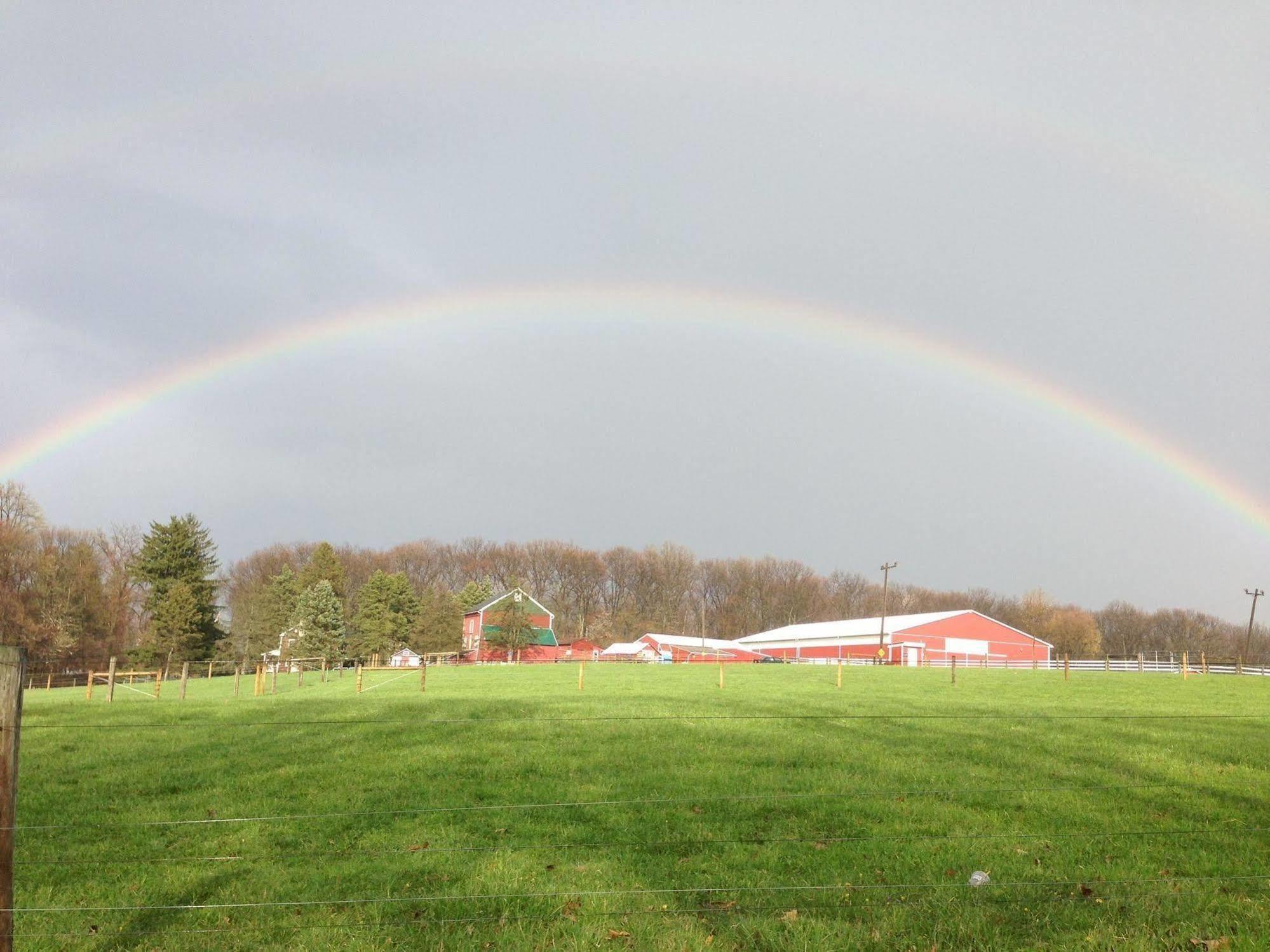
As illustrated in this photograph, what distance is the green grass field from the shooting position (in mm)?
6945

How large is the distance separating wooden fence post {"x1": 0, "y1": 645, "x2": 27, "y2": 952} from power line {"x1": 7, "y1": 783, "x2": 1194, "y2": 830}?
517 centimetres

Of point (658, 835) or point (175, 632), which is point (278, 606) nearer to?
point (175, 632)

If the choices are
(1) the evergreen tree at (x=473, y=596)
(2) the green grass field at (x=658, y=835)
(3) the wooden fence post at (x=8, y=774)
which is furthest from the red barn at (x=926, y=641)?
(3) the wooden fence post at (x=8, y=774)

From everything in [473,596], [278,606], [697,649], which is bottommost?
[697,649]

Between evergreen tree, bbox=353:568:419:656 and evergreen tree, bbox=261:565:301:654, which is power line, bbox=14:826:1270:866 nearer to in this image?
evergreen tree, bbox=353:568:419:656

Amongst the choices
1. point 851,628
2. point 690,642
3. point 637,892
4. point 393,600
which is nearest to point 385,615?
point 393,600

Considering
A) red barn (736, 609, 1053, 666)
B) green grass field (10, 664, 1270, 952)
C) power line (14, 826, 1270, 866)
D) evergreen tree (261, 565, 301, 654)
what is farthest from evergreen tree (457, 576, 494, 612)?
power line (14, 826, 1270, 866)

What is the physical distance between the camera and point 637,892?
769 centimetres

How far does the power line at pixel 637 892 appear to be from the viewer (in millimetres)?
7484

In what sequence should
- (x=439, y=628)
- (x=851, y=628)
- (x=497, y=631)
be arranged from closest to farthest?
(x=497, y=631) < (x=439, y=628) < (x=851, y=628)

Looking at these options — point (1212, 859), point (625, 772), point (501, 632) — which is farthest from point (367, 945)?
point (501, 632)

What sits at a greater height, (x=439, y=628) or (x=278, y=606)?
(x=278, y=606)

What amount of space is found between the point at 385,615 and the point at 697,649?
3719 centimetres

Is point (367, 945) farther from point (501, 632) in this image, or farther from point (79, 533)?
point (79, 533)
